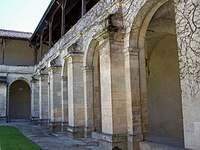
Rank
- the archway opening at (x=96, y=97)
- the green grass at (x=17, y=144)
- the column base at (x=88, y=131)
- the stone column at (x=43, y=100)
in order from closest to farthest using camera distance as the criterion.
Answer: the green grass at (x=17, y=144), the column base at (x=88, y=131), the archway opening at (x=96, y=97), the stone column at (x=43, y=100)

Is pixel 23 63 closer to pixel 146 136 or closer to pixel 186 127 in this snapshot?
pixel 146 136

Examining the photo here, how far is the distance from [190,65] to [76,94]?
6836 millimetres

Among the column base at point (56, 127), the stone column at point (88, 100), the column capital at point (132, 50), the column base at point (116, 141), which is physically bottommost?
the column base at point (56, 127)

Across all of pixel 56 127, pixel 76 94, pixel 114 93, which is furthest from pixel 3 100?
pixel 114 93

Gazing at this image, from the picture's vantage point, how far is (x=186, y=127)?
16.9ft

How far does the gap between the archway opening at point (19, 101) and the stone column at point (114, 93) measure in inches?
835

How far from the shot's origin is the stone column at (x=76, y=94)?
11.1 metres

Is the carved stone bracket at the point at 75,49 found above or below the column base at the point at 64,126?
above

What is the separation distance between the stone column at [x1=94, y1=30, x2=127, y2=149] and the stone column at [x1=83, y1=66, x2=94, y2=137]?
248cm

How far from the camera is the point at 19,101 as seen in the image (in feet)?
90.9

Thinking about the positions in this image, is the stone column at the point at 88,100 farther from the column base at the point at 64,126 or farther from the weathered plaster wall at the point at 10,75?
the weathered plaster wall at the point at 10,75

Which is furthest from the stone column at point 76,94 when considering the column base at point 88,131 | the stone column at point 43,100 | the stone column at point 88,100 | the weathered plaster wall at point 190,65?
the stone column at point 43,100

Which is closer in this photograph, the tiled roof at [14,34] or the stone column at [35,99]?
Result: the stone column at [35,99]


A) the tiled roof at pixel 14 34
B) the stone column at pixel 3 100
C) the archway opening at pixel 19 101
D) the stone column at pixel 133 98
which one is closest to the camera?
the stone column at pixel 133 98
